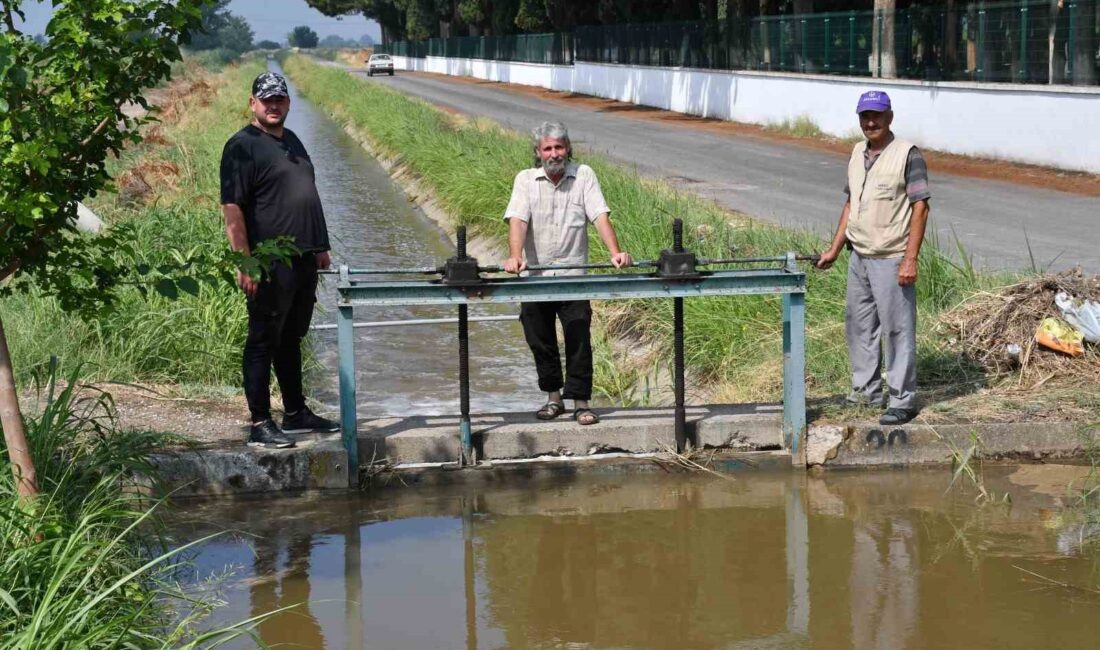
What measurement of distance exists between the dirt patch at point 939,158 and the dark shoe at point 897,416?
11.7m

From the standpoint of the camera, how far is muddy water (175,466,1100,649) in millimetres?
5234

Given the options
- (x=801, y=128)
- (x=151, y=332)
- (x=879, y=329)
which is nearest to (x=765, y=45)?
(x=801, y=128)

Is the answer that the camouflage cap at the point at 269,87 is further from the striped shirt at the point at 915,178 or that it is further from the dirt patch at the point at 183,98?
the dirt patch at the point at 183,98

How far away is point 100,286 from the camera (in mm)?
5387

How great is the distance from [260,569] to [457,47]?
82.0 m

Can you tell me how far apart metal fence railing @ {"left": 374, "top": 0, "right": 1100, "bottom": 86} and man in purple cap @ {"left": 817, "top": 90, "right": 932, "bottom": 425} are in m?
14.4

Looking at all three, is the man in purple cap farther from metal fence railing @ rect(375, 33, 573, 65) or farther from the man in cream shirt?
metal fence railing @ rect(375, 33, 573, 65)

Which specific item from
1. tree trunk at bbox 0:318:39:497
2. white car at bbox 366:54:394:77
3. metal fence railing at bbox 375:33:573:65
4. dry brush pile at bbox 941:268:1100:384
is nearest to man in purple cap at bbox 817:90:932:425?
dry brush pile at bbox 941:268:1100:384

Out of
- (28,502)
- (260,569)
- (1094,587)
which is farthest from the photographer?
(260,569)

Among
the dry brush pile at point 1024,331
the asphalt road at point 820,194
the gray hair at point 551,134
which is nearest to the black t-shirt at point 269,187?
the gray hair at point 551,134

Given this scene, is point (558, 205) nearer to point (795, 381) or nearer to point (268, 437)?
point (795, 381)

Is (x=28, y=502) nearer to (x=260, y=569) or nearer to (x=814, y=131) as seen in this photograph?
(x=260, y=569)

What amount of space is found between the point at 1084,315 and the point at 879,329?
1.26 metres

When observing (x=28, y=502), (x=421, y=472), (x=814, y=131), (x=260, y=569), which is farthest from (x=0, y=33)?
(x=814, y=131)
